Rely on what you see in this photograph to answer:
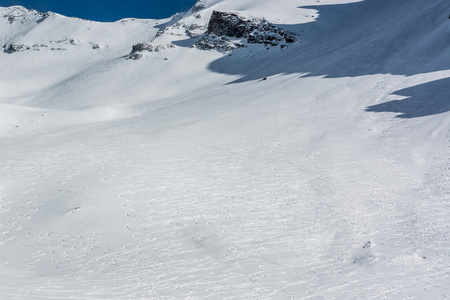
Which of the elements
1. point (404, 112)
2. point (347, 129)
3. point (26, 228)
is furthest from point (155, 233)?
point (404, 112)

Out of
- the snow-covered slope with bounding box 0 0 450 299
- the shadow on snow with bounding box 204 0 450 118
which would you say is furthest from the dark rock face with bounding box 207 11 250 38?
the snow-covered slope with bounding box 0 0 450 299

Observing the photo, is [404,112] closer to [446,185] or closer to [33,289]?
[446,185]

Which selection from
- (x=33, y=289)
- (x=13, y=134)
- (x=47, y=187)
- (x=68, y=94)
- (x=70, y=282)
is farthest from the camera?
(x=68, y=94)

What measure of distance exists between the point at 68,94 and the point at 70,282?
36238mm

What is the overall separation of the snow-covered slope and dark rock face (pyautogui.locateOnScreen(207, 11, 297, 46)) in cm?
913

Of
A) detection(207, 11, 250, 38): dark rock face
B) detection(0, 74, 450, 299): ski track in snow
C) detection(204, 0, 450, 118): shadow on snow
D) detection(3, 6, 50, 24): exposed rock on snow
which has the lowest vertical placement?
detection(0, 74, 450, 299): ski track in snow

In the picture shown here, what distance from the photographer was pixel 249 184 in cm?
1662

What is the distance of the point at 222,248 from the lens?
12.1 meters

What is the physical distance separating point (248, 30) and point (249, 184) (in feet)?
128

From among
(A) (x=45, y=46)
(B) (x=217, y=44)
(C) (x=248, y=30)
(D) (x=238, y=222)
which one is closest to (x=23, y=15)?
(A) (x=45, y=46)

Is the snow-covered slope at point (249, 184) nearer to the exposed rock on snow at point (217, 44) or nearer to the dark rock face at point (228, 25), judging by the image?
the exposed rock on snow at point (217, 44)

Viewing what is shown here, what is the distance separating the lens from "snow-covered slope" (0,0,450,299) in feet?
34.4

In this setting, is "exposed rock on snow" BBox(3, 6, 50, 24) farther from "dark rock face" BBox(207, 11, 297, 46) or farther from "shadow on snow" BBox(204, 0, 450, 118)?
"shadow on snow" BBox(204, 0, 450, 118)

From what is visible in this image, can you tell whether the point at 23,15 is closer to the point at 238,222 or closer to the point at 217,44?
the point at 217,44
